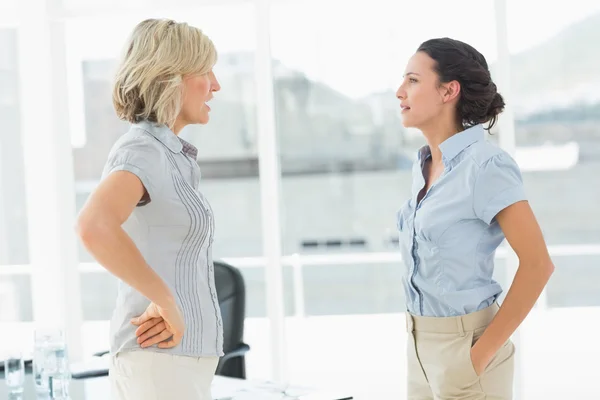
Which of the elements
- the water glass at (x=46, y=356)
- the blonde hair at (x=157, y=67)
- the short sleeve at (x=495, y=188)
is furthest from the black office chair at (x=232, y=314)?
the blonde hair at (x=157, y=67)

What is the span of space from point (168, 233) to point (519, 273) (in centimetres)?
84

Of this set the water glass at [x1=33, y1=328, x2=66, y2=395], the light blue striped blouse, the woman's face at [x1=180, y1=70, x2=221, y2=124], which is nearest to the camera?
the light blue striped blouse

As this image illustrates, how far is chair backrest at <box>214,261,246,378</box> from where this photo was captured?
123 inches

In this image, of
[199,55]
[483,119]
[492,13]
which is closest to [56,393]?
[199,55]

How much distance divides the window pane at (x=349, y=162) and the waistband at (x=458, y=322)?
264 cm

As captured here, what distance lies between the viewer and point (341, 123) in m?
4.84

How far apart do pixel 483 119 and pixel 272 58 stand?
8.34 ft

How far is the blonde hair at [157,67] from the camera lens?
5.30 ft

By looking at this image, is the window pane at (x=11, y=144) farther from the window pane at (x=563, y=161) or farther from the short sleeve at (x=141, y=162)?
the short sleeve at (x=141, y=162)

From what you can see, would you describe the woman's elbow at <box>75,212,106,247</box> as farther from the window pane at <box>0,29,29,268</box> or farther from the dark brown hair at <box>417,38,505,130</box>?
the window pane at <box>0,29,29,268</box>

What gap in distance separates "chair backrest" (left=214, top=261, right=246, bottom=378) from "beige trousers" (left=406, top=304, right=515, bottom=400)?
4.18 feet

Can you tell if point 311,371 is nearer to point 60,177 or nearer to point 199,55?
point 60,177

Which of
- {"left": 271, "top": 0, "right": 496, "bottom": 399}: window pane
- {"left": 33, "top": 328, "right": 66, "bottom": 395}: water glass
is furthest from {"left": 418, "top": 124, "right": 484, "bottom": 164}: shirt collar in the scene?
{"left": 271, "top": 0, "right": 496, "bottom": 399}: window pane

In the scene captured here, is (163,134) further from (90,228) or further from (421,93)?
(421,93)
